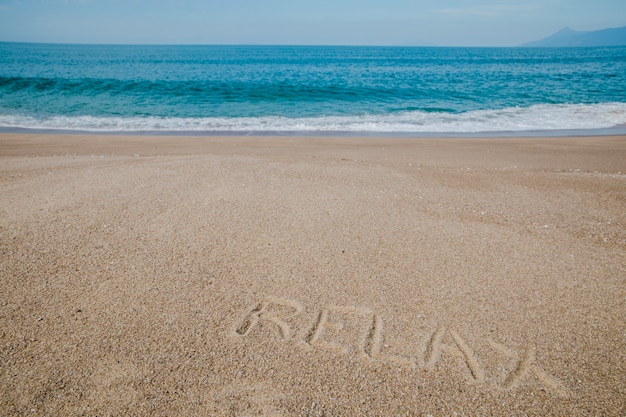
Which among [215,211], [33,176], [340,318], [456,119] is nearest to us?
[340,318]

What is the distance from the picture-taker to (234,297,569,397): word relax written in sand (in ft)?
7.43

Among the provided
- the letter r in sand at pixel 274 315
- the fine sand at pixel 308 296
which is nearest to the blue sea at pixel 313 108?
the fine sand at pixel 308 296

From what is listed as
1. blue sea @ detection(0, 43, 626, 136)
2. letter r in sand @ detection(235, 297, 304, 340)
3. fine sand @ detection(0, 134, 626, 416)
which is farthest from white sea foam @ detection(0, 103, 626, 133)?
letter r in sand @ detection(235, 297, 304, 340)

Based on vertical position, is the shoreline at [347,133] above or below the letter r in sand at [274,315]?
above

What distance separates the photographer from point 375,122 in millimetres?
13797

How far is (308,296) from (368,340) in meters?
0.64

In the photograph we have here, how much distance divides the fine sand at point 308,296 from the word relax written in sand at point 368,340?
13 mm

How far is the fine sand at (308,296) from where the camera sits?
2146 millimetres

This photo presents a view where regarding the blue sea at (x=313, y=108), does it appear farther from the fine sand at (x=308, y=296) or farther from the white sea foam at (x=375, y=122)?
the fine sand at (x=308, y=296)

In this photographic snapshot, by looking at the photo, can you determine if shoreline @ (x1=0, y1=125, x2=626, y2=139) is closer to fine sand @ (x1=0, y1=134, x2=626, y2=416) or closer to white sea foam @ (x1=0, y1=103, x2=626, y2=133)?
white sea foam @ (x1=0, y1=103, x2=626, y2=133)

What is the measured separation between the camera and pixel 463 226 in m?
4.22

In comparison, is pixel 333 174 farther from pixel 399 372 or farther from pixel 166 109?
pixel 166 109

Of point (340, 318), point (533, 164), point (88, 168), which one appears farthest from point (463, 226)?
point (88, 168)

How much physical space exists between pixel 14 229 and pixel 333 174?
4.18 meters
